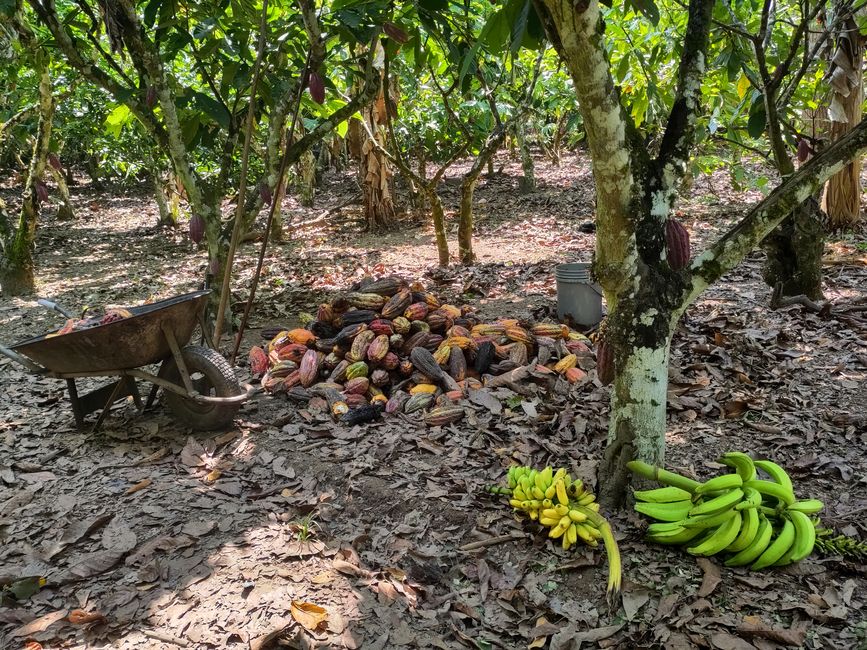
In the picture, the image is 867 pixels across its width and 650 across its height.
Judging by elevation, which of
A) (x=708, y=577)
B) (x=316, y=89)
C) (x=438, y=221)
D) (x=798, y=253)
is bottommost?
(x=708, y=577)

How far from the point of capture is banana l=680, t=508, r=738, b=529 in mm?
2012

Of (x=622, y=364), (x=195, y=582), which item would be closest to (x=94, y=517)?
(x=195, y=582)

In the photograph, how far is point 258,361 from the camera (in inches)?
153

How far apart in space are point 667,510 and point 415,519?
3.12ft

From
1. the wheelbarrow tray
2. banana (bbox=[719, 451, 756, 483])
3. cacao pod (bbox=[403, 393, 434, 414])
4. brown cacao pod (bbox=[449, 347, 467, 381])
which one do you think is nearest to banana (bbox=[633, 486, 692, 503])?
banana (bbox=[719, 451, 756, 483])

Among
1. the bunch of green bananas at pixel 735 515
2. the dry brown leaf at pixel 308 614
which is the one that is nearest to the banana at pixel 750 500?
the bunch of green bananas at pixel 735 515

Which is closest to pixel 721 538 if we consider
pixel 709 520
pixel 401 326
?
pixel 709 520

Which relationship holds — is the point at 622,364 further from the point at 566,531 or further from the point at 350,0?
the point at 350,0

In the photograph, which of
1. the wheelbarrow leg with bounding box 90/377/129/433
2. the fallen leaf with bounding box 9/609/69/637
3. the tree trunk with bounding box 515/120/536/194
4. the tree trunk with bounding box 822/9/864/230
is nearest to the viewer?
the fallen leaf with bounding box 9/609/69/637

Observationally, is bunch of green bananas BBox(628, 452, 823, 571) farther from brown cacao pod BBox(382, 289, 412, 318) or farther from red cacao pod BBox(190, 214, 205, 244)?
red cacao pod BBox(190, 214, 205, 244)

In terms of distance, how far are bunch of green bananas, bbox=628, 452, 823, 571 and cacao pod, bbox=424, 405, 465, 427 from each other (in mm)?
1107

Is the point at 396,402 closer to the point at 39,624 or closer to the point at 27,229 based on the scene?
the point at 39,624

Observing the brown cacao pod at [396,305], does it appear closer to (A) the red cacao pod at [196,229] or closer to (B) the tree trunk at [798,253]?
(A) the red cacao pod at [196,229]

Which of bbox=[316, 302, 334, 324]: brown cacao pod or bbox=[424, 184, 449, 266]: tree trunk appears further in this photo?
bbox=[424, 184, 449, 266]: tree trunk
